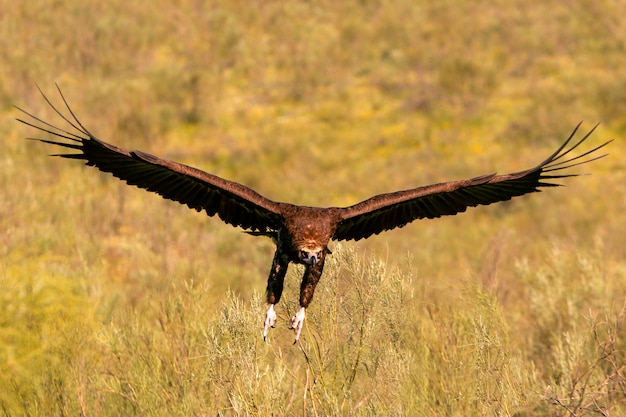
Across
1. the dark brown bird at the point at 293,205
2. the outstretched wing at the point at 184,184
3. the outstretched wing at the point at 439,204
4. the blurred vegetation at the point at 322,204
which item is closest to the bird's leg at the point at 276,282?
the dark brown bird at the point at 293,205

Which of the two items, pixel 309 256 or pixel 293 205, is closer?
pixel 309 256

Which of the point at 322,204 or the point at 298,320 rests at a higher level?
the point at 322,204

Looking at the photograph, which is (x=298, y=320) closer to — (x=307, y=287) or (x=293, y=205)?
(x=307, y=287)

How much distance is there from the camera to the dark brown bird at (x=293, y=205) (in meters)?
5.91

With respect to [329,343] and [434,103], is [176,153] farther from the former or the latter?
[329,343]

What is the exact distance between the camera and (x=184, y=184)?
6531 mm

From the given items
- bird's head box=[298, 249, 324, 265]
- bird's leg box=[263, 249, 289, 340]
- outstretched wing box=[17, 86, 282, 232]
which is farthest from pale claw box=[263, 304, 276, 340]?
outstretched wing box=[17, 86, 282, 232]

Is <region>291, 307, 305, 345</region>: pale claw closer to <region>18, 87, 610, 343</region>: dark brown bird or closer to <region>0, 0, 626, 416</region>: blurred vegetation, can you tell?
<region>18, 87, 610, 343</region>: dark brown bird

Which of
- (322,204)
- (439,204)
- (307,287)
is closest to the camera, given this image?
(307,287)

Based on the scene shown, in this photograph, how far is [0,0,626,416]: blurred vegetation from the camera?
257 inches

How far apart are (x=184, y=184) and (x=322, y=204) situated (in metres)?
14.2

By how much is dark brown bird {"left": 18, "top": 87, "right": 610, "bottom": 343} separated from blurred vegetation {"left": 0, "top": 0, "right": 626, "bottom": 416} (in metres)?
0.35

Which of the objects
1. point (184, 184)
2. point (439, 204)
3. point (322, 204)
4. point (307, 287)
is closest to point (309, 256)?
point (307, 287)

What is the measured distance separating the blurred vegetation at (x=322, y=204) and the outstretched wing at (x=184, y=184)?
722 millimetres
